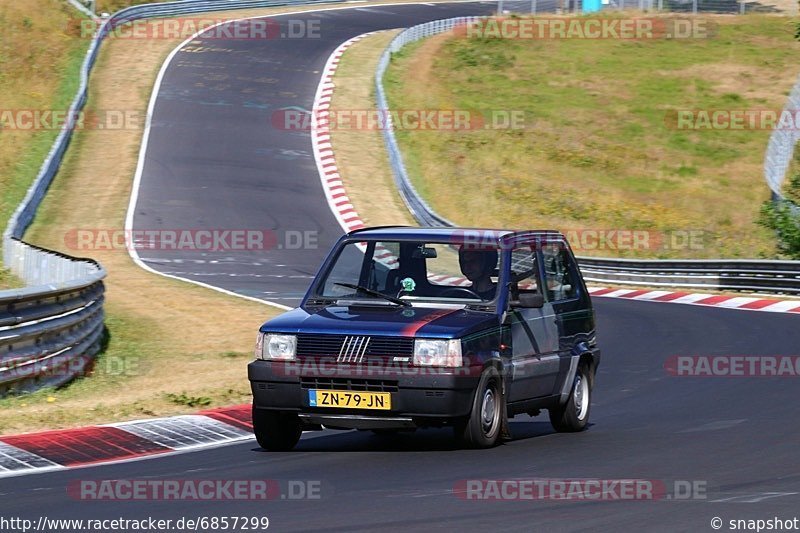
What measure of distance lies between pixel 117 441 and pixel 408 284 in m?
2.58

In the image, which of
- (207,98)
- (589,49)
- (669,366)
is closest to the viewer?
(669,366)

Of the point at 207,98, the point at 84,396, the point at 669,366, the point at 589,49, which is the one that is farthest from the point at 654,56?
the point at 84,396

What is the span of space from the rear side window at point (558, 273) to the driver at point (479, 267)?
85 centimetres

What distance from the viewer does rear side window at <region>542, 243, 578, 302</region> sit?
37.0ft

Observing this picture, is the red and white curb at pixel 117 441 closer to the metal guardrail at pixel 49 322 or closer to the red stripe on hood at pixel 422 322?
the metal guardrail at pixel 49 322

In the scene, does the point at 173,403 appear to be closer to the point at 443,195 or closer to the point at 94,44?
the point at 443,195

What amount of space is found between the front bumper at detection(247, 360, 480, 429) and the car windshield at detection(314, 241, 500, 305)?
2.99ft

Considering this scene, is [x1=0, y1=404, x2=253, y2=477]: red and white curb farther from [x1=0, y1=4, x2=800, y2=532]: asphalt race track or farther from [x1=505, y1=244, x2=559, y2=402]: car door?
[x1=505, y1=244, x2=559, y2=402]: car door

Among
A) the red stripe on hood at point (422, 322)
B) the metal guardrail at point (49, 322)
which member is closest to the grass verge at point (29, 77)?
the metal guardrail at point (49, 322)

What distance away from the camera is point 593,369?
11992 millimetres

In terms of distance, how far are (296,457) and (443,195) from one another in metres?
30.3
